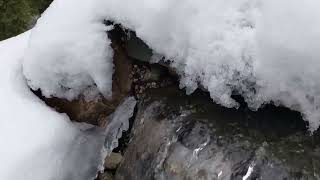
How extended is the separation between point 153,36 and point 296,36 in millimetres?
1082

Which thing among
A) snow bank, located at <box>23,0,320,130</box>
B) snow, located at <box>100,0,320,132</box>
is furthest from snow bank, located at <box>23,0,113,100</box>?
snow, located at <box>100,0,320,132</box>

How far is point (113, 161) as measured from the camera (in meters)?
3.75

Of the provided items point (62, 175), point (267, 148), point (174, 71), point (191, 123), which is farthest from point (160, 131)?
point (62, 175)

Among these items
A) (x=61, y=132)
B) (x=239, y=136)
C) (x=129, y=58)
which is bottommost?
(x=61, y=132)

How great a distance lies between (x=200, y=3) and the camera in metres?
3.32

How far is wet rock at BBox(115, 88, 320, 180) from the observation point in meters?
2.89

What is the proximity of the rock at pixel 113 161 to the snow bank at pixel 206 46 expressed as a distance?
50 centimetres

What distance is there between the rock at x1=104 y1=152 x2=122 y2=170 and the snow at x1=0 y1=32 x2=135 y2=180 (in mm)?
103

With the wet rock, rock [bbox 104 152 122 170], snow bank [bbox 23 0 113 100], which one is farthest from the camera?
snow bank [bbox 23 0 113 100]

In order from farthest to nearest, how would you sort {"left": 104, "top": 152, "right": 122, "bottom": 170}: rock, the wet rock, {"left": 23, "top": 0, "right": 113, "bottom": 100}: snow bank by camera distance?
{"left": 23, "top": 0, "right": 113, "bottom": 100}: snow bank
{"left": 104, "top": 152, "right": 122, "bottom": 170}: rock
the wet rock

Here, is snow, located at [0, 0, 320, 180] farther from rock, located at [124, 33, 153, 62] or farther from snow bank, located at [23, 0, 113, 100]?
rock, located at [124, 33, 153, 62]

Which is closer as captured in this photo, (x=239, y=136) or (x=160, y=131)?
(x=239, y=136)

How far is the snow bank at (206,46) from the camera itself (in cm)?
292

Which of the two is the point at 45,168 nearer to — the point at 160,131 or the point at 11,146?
the point at 11,146
